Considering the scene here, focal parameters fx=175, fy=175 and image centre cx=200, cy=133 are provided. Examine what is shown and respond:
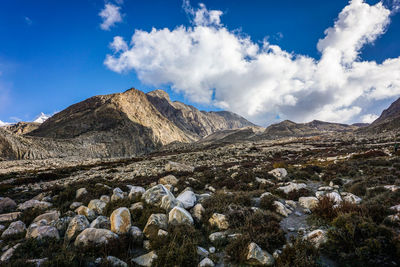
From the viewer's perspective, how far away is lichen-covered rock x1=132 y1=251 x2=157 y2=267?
13.1 feet

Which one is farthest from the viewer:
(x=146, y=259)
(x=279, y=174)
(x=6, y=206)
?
(x=279, y=174)

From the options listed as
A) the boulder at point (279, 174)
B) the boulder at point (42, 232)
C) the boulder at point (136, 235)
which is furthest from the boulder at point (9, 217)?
the boulder at point (279, 174)

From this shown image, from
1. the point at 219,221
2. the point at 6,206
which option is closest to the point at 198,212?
the point at 219,221

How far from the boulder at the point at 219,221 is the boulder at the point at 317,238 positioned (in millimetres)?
2124

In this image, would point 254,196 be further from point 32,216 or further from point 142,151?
point 142,151

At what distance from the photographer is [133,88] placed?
142m

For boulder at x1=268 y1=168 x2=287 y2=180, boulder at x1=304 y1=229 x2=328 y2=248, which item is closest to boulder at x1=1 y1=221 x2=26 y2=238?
boulder at x1=304 y1=229 x2=328 y2=248

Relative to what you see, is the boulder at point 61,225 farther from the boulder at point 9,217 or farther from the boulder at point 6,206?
the boulder at point 6,206

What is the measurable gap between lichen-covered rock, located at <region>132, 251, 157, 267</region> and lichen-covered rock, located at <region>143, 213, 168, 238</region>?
616 millimetres

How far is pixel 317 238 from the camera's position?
4129 mm

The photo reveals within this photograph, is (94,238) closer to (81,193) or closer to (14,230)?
(14,230)

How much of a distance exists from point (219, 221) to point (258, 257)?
1824 mm

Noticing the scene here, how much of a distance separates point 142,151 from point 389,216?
364ft

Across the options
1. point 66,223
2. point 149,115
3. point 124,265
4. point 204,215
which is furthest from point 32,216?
point 149,115
